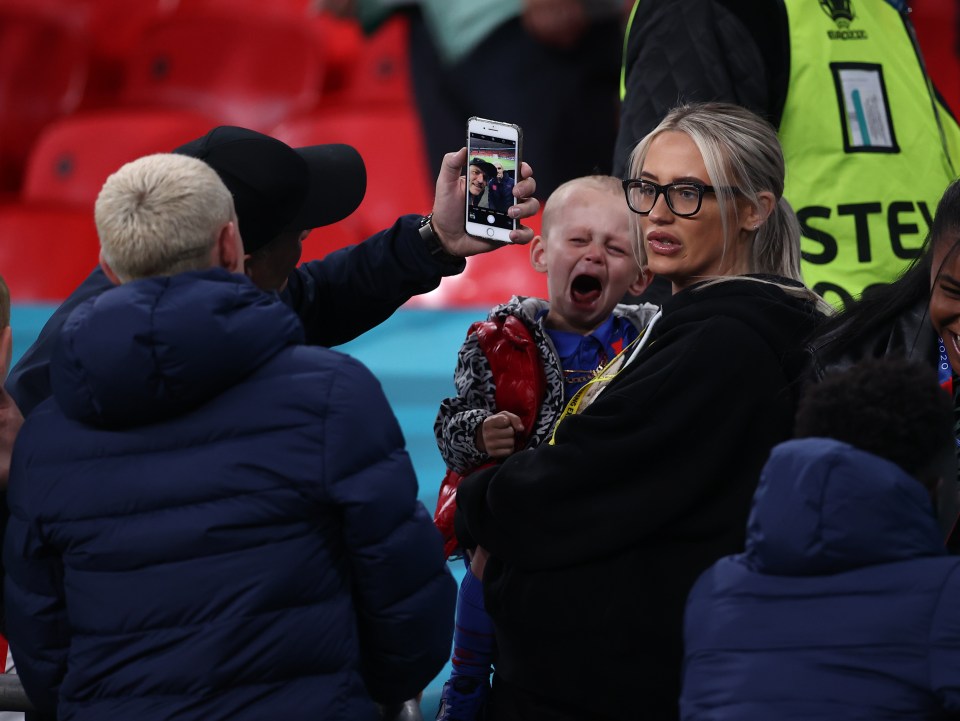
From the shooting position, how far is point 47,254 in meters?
8.07

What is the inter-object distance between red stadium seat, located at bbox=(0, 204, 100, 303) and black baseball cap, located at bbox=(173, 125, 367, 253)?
5.84 metres

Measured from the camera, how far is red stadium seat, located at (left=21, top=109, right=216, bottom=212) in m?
8.32

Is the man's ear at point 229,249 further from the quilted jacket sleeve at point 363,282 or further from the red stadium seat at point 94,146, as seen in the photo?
the red stadium seat at point 94,146

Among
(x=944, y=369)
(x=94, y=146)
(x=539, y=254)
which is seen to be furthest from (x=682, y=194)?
(x=94, y=146)

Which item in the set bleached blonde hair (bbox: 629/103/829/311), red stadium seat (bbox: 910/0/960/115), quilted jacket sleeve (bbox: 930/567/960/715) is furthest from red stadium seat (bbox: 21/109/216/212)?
quilted jacket sleeve (bbox: 930/567/960/715)

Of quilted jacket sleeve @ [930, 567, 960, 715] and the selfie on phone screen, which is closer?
quilted jacket sleeve @ [930, 567, 960, 715]

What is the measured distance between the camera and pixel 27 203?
28.2 ft

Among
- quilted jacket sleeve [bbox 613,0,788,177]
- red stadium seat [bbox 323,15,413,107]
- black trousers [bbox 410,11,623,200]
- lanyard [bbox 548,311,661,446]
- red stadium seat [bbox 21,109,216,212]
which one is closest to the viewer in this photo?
lanyard [bbox 548,311,661,446]

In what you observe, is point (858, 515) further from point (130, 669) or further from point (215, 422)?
point (130, 669)

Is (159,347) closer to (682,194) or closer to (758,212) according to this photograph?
(682,194)

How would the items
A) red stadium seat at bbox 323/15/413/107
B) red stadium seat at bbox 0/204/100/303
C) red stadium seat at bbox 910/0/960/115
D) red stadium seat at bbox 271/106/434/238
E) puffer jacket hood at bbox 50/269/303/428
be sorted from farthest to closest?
red stadium seat at bbox 323/15/413/107 → red stadium seat at bbox 0/204/100/303 → red stadium seat at bbox 271/106/434/238 → red stadium seat at bbox 910/0/960/115 → puffer jacket hood at bbox 50/269/303/428

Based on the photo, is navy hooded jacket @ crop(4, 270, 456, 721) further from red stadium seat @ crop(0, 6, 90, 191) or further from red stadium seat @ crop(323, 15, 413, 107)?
red stadium seat @ crop(0, 6, 90, 191)

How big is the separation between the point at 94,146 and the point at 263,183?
659 centimetres

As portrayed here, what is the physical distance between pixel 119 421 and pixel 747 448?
0.87 metres
